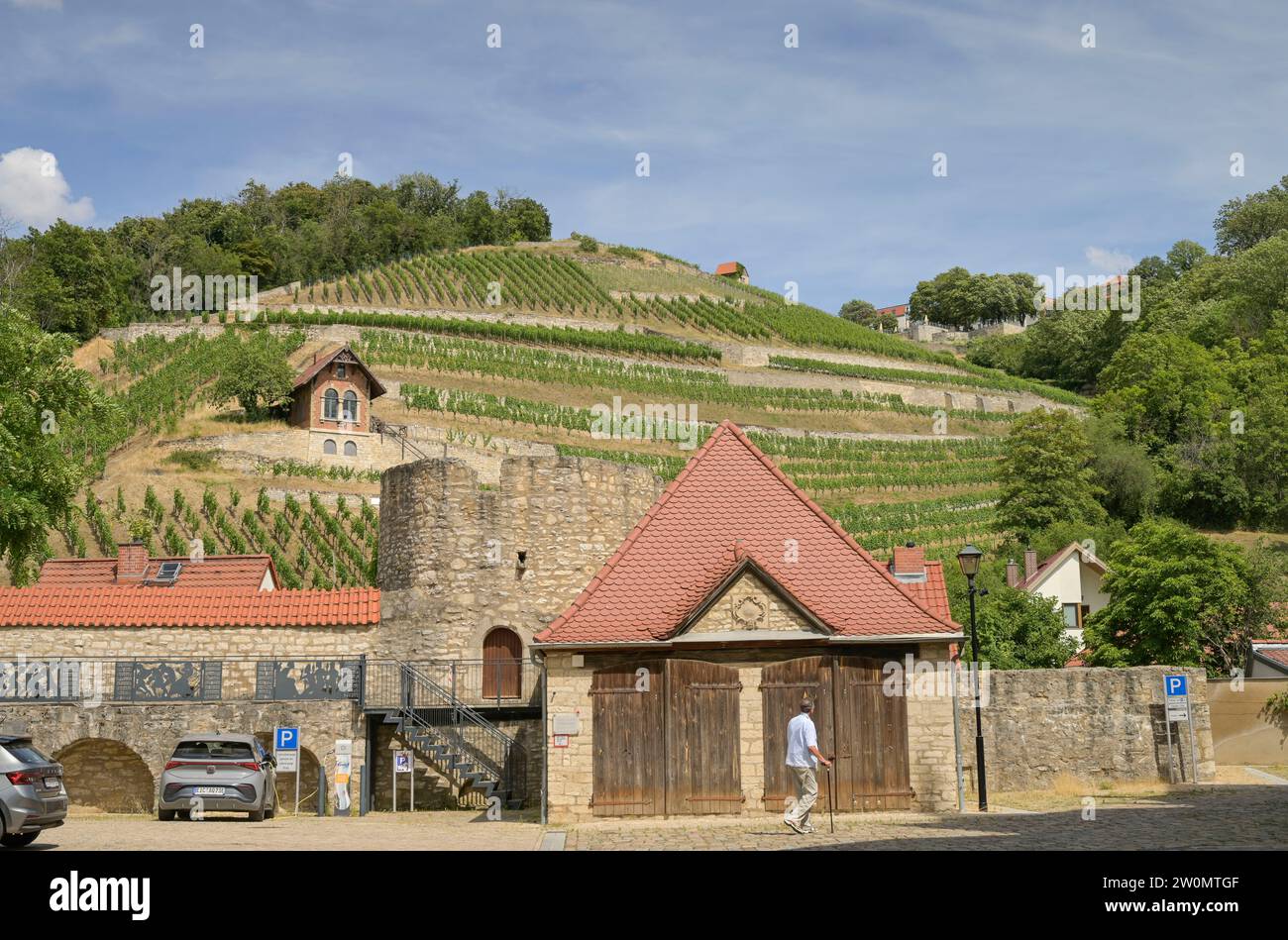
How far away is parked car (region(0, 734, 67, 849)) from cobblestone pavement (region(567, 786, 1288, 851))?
17.5 feet

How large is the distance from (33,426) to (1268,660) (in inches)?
1059

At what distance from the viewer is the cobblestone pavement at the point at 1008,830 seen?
43.3 feet

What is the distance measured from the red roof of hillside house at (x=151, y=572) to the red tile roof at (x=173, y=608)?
14.0 feet

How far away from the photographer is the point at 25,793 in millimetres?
11711

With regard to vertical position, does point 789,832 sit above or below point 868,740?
below

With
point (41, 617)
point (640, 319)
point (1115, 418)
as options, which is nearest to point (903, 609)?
point (41, 617)

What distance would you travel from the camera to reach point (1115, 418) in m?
72.5

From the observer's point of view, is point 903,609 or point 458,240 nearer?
point 903,609

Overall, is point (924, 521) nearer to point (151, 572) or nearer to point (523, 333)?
point (523, 333)

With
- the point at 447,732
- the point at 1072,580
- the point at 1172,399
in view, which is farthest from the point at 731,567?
the point at 1172,399

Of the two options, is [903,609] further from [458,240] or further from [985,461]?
[458,240]

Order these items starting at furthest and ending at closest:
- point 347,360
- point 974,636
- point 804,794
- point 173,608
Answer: point 347,360 < point 173,608 < point 974,636 < point 804,794

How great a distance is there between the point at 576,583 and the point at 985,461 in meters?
61.6

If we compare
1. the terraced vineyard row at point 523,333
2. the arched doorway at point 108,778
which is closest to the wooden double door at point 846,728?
the arched doorway at point 108,778
